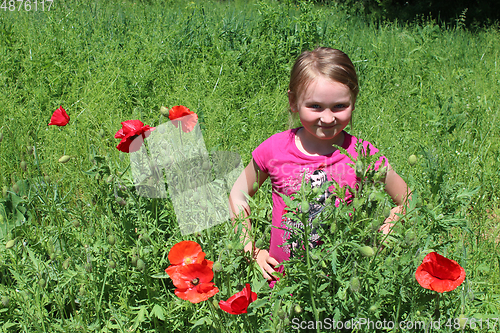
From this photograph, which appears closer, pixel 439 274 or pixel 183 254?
pixel 439 274

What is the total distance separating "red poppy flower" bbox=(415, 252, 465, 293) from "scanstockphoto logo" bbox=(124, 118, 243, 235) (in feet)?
2.55

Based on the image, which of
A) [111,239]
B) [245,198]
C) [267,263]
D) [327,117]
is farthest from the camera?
[245,198]

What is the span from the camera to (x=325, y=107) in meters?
1.83

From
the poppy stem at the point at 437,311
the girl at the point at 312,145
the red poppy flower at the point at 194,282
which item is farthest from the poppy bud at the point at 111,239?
the poppy stem at the point at 437,311

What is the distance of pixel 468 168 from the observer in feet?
8.50

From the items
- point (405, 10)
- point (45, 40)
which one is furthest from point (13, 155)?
point (405, 10)

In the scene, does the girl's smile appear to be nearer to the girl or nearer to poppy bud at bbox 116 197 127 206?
the girl

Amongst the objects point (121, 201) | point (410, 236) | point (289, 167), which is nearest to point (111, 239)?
point (121, 201)

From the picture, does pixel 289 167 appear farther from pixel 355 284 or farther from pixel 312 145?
pixel 355 284

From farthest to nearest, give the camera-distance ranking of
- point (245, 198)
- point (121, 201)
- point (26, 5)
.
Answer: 1. point (26, 5)
2. point (245, 198)
3. point (121, 201)

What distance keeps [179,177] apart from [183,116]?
0.82ft

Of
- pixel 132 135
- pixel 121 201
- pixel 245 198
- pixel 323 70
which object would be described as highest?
pixel 323 70

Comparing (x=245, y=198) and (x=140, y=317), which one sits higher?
(x=245, y=198)

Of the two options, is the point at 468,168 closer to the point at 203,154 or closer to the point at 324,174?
the point at 324,174
